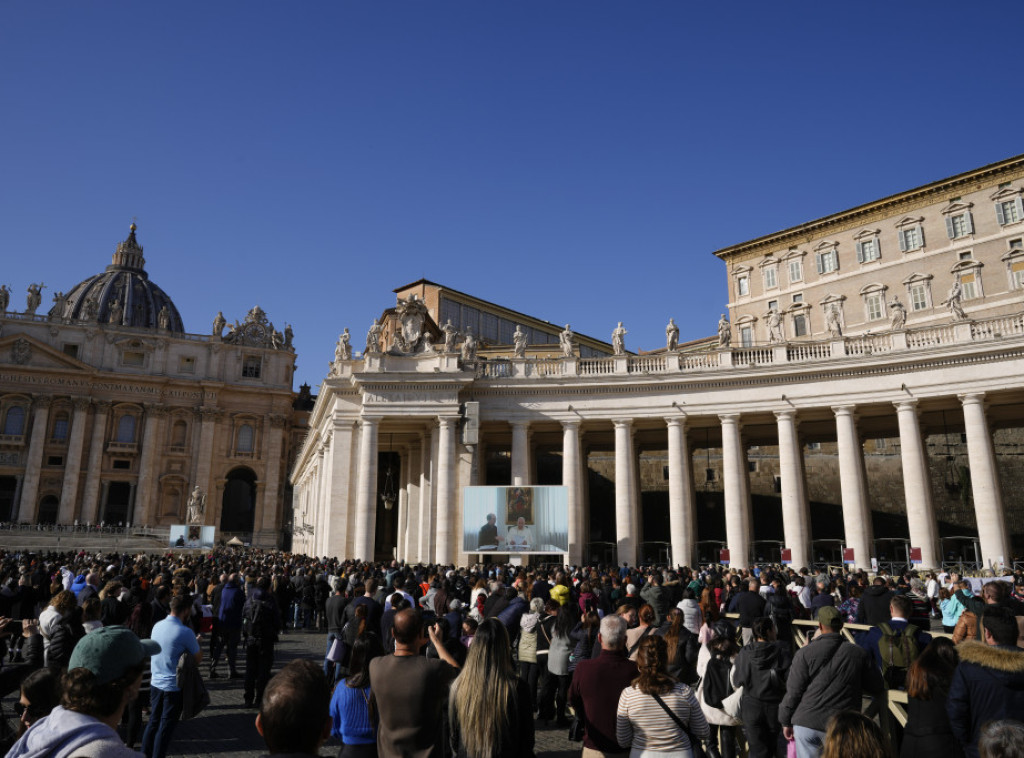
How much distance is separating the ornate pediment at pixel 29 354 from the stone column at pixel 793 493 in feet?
226

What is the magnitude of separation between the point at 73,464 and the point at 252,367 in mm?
20095

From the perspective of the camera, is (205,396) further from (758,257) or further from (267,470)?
(758,257)

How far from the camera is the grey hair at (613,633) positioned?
5.97 meters

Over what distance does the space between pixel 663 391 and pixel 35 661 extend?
2812 centimetres

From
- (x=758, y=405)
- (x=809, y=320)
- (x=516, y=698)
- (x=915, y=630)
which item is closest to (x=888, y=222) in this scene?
(x=809, y=320)

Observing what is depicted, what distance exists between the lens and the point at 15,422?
70.9 meters

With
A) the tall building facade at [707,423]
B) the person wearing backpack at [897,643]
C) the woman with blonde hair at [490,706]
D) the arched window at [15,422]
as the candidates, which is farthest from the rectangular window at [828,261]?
the arched window at [15,422]

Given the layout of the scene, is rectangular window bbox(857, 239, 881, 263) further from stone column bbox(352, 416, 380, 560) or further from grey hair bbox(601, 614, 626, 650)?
grey hair bbox(601, 614, 626, 650)

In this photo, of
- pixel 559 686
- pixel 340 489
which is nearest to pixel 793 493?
pixel 340 489

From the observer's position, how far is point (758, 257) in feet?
190

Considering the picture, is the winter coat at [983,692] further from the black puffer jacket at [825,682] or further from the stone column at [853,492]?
the stone column at [853,492]

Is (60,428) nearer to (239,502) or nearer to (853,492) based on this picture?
(239,502)

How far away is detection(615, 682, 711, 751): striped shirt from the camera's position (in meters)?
5.28

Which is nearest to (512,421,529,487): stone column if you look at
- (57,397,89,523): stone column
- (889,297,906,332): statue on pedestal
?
(889,297,906,332): statue on pedestal
